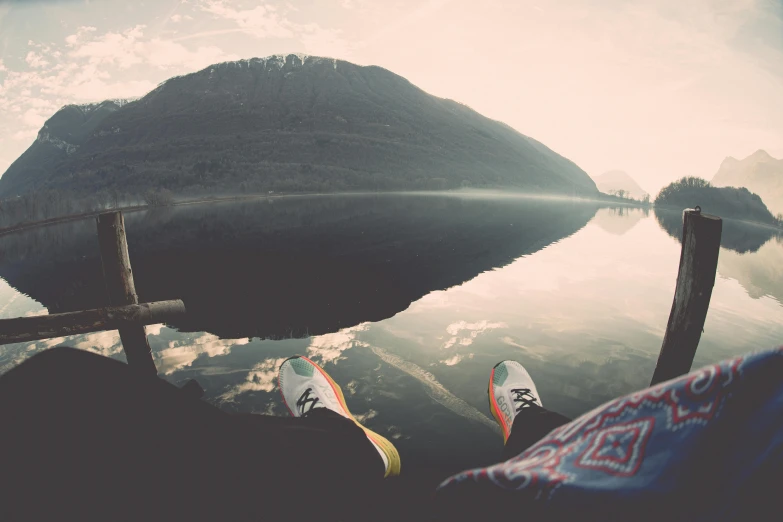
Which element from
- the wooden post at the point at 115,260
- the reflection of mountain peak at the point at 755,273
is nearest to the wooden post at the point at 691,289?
the wooden post at the point at 115,260

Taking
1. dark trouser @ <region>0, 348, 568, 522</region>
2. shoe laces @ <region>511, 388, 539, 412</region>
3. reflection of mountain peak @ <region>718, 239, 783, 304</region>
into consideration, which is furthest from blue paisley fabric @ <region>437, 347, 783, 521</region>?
reflection of mountain peak @ <region>718, 239, 783, 304</region>

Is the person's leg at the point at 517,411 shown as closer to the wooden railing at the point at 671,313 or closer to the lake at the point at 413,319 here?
the lake at the point at 413,319

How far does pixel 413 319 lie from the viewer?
10141mm

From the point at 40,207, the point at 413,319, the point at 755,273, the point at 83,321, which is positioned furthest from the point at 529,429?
the point at 40,207

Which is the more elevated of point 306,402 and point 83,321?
point 83,321

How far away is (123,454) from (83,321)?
153 inches

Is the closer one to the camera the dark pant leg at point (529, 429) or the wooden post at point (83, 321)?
the dark pant leg at point (529, 429)

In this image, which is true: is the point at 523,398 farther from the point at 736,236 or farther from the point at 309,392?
the point at 736,236

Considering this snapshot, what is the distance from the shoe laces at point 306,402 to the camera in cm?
420

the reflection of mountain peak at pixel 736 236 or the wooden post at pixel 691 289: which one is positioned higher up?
the wooden post at pixel 691 289

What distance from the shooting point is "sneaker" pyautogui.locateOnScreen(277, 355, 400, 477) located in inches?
159

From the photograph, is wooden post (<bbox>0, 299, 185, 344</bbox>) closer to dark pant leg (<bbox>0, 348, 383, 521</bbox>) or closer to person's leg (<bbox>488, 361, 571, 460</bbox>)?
dark pant leg (<bbox>0, 348, 383, 521</bbox>)

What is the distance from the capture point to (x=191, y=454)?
5.24 ft

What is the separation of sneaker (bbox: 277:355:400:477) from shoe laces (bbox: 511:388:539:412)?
1.71 metres
